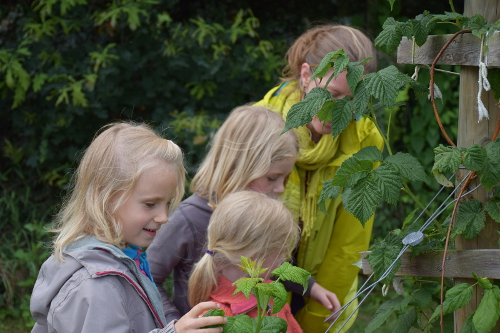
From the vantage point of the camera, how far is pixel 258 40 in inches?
198

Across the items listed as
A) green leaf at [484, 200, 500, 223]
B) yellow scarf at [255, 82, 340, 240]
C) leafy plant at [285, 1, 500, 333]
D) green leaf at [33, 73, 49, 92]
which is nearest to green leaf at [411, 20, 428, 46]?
leafy plant at [285, 1, 500, 333]

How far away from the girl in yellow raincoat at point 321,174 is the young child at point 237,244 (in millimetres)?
500

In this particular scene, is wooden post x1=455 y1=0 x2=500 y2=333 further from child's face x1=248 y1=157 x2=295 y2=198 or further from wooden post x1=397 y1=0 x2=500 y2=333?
child's face x1=248 y1=157 x2=295 y2=198

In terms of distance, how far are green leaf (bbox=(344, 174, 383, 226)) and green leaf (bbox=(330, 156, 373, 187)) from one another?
2cm

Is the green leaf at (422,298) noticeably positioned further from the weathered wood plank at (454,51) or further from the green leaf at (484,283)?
the weathered wood plank at (454,51)

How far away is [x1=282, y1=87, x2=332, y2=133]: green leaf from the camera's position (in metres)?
1.56

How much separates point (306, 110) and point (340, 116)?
93 mm

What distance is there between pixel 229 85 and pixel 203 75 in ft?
0.79

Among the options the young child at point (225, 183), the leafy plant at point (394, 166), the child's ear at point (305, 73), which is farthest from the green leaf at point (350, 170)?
the child's ear at point (305, 73)

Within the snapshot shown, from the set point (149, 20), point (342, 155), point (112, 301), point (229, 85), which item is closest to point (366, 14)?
point (229, 85)

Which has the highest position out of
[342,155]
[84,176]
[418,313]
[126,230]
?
[84,176]

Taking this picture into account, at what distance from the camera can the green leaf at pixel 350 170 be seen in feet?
5.05

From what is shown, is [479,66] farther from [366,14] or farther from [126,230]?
[366,14]

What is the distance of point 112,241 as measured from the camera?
1660 mm
